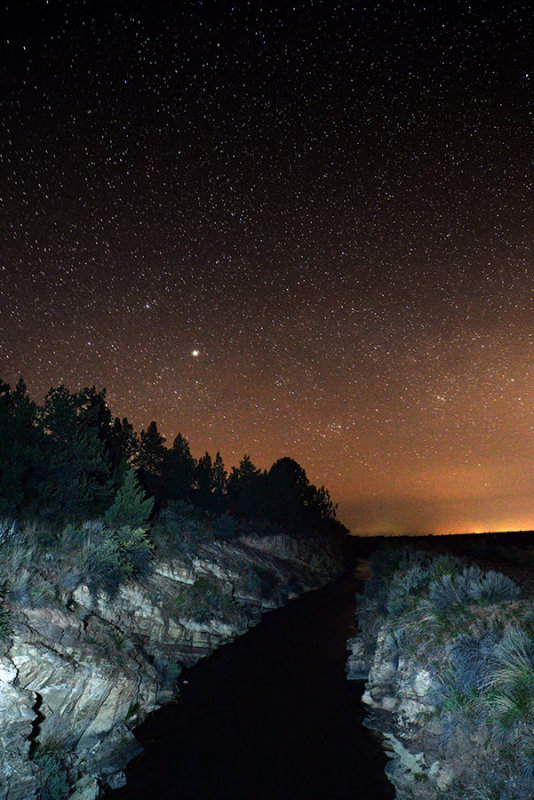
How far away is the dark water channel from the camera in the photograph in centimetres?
1168

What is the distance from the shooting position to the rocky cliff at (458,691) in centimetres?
870

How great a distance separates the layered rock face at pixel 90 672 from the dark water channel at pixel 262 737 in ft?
3.17

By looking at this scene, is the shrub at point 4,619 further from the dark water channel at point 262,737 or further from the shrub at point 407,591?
the shrub at point 407,591

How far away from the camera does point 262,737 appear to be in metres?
14.6

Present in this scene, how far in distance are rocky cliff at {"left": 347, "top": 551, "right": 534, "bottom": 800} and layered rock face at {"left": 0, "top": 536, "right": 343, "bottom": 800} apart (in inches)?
328

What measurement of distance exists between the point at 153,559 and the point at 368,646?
12825 millimetres

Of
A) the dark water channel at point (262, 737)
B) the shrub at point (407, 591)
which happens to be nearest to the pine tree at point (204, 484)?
the dark water channel at point (262, 737)

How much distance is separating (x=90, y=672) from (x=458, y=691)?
1076 centimetres

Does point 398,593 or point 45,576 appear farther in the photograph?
point 398,593

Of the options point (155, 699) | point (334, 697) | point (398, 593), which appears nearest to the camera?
point (155, 699)

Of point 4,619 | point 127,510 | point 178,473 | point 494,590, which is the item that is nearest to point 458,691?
point 494,590

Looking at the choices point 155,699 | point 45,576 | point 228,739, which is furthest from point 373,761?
point 45,576

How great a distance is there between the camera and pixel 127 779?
39.1 feet

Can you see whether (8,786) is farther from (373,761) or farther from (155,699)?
(373,761)
